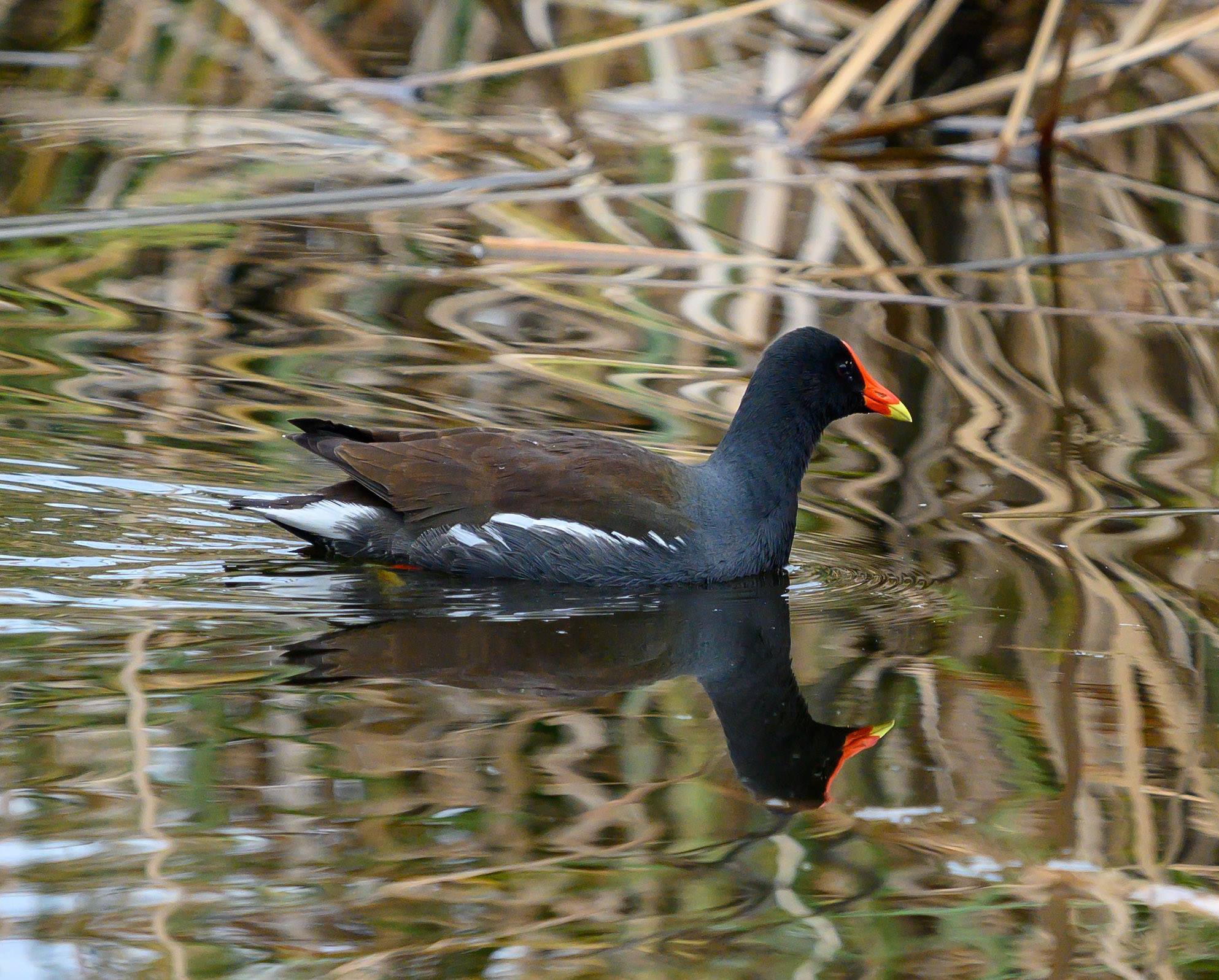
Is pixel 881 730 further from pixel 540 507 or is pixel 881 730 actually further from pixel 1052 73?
pixel 1052 73

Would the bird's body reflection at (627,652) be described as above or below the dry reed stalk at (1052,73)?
below

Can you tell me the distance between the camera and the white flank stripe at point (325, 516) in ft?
15.4

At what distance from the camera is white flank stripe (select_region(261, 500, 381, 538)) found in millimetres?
4691

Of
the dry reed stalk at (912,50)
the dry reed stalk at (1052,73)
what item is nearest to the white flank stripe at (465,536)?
the dry reed stalk at (912,50)

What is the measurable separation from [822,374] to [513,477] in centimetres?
97

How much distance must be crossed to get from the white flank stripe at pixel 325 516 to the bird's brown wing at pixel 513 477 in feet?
0.24

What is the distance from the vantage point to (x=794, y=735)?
3754mm

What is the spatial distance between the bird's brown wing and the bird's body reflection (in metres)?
0.19

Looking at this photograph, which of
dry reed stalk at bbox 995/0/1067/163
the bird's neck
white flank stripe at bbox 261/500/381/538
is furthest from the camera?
dry reed stalk at bbox 995/0/1067/163

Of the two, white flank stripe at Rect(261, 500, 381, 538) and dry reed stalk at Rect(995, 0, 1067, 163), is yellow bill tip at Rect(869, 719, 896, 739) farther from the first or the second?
dry reed stalk at Rect(995, 0, 1067, 163)

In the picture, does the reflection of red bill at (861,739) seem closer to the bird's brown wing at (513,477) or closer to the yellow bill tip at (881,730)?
the yellow bill tip at (881,730)

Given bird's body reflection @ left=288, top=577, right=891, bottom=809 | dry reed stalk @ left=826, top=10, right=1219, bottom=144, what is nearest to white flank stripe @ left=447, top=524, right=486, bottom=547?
bird's body reflection @ left=288, top=577, right=891, bottom=809

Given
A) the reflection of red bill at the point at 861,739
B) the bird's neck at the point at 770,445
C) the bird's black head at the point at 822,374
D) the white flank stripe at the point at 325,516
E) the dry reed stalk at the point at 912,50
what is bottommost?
the reflection of red bill at the point at 861,739

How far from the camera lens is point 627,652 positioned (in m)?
4.23
